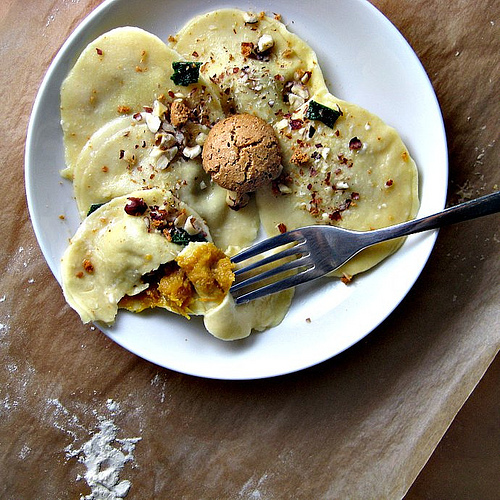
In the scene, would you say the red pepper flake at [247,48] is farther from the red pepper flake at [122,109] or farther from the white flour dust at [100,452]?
the white flour dust at [100,452]

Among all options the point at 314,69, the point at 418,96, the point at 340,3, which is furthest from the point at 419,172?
the point at 340,3

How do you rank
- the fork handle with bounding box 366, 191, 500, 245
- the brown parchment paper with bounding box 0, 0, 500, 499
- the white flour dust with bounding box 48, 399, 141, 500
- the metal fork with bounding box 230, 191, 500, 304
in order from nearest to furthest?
the fork handle with bounding box 366, 191, 500, 245, the metal fork with bounding box 230, 191, 500, 304, the brown parchment paper with bounding box 0, 0, 500, 499, the white flour dust with bounding box 48, 399, 141, 500

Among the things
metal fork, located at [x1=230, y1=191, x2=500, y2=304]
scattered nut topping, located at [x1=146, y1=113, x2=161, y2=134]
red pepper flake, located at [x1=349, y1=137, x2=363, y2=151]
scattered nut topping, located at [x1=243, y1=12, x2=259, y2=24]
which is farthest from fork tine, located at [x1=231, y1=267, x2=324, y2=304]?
scattered nut topping, located at [x1=243, y1=12, x2=259, y2=24]

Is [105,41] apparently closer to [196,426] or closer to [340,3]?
[340,3]

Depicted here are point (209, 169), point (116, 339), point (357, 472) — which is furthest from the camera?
point (357, 472)

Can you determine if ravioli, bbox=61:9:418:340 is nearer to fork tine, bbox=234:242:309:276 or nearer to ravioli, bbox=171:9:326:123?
ravioli, bbox=171:9:326:123

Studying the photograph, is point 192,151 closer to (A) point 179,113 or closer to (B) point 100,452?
(A) point 179,113
